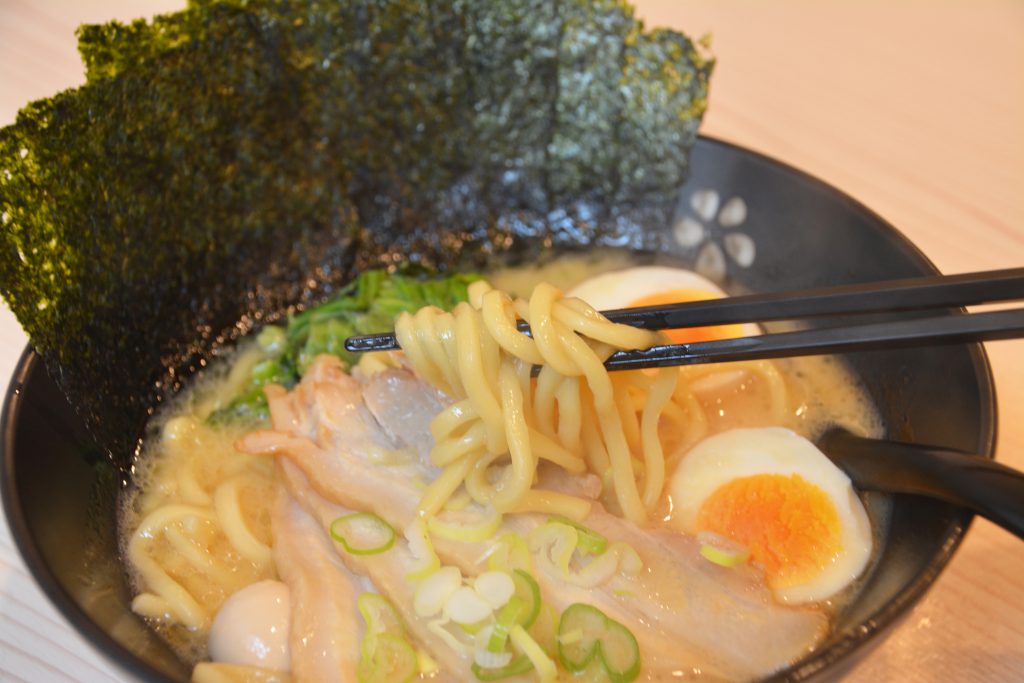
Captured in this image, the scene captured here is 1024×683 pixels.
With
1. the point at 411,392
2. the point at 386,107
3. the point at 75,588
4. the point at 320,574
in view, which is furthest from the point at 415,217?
the point at 75,588

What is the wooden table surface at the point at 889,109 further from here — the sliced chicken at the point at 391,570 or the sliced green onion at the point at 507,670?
the sliced green onion at the point at 507,670

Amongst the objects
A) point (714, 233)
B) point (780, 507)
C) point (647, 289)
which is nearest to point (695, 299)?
point (647, 289)

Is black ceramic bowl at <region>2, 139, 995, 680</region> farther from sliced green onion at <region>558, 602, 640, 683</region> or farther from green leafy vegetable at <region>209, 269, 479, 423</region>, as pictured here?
green leafy vegetable at <region>209, 269, 479, 423</region>

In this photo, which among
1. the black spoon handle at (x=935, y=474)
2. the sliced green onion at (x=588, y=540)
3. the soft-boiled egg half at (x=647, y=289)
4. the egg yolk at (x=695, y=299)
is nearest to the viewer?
the black spoon handle at (x=935, y=474)

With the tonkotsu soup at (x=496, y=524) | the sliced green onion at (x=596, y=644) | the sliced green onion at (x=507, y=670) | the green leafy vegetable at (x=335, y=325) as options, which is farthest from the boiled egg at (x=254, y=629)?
the green leafy vegetable at (x=335, y=325)

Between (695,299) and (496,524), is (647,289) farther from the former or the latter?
(496,524)

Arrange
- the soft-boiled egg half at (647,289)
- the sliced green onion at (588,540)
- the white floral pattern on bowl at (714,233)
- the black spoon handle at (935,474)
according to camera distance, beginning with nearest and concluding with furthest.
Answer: the black spoon handle at (935,474), the sliced green onion at (588,540), the soft-boiled egg half at (647,289), the white floral pattern on bowl at (714,233)

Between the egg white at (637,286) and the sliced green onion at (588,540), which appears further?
the egg white at (637,286)
